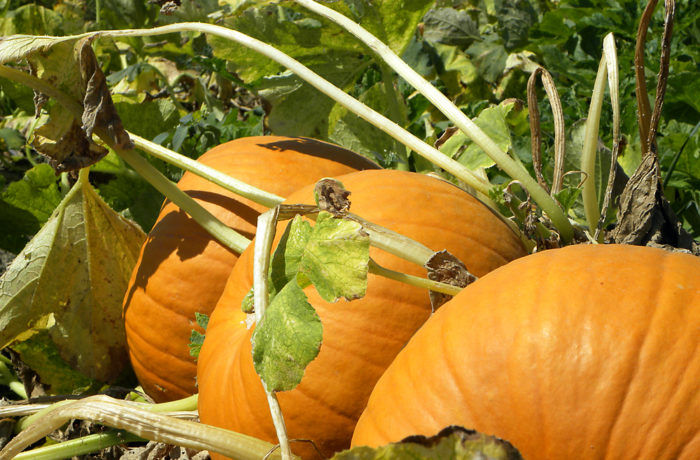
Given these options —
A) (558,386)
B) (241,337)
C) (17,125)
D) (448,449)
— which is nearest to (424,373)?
(558,386)

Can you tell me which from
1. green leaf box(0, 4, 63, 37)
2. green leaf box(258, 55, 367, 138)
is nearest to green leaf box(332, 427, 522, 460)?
green leaf box(258, 55, 367, 138)

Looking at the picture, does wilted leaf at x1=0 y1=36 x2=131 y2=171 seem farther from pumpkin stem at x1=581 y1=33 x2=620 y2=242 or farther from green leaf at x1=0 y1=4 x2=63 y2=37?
green leaf at x1=0 y1=4 x2=63 y2=37

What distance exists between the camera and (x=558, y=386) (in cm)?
103

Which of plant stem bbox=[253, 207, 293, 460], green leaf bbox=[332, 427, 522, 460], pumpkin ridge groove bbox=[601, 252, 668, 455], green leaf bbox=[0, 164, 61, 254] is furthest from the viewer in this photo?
green leaf bbox=[0, 164, 61, 254]

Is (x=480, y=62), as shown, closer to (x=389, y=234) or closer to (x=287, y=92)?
(x=287, y=92)

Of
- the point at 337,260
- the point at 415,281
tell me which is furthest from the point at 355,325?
the point at 337,260

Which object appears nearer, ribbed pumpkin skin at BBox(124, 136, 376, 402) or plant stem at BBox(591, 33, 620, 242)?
plant stem at BBox(591, 33, 620, 242)

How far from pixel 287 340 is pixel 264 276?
0.20 metres

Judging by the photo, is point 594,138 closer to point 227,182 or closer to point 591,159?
point 591,159

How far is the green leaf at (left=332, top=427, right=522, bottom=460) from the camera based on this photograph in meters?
0.80

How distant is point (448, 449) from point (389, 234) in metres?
0.56

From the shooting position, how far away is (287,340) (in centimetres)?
106

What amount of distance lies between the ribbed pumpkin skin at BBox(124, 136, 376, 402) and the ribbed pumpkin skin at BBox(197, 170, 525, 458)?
248 mm

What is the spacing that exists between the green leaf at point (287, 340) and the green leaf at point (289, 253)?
11 centimetres
